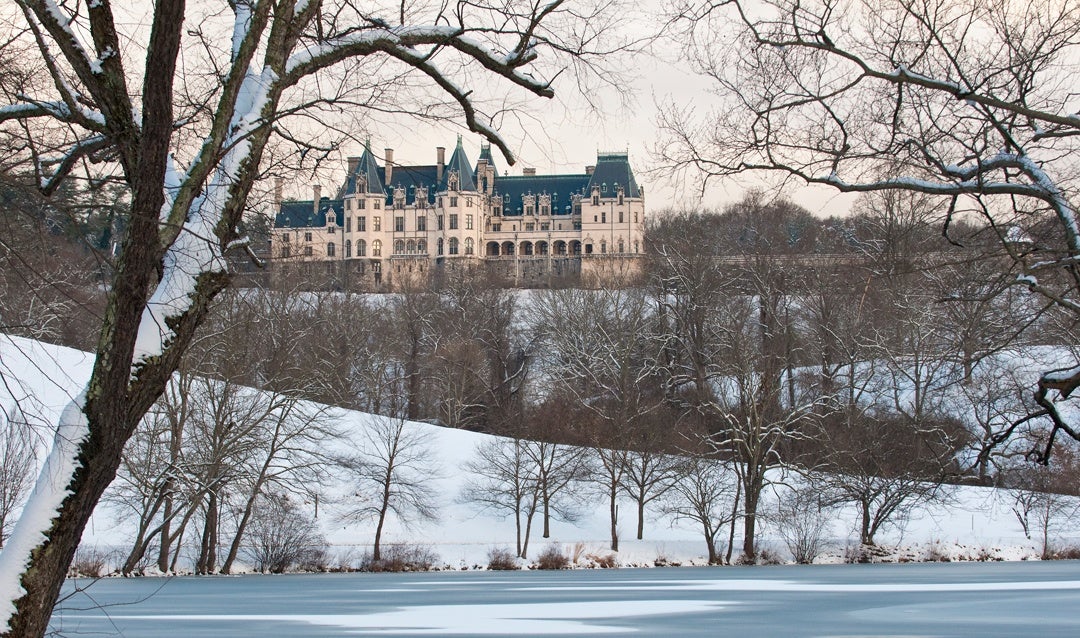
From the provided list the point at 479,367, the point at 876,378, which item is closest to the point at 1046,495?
the point at 876,378

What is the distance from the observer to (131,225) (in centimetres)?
425

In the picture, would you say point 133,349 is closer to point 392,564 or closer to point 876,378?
point 392,564

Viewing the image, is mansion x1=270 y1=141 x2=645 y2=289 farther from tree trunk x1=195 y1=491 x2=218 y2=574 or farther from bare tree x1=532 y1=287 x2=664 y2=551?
tree trunk x1=195 y1=491 x2=218 y2=574

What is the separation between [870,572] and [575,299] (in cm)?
Result: 3191

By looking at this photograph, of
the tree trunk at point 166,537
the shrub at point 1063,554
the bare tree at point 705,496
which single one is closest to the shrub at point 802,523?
the bare tree at point 705,496

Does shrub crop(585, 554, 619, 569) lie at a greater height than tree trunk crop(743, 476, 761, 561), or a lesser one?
lesser

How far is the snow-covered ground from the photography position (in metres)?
26.2

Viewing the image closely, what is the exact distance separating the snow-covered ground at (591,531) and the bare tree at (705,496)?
23.0 inches

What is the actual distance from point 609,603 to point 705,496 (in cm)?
1141

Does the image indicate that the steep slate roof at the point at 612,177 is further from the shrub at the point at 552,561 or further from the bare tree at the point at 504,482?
the shrub at the point at 552,561

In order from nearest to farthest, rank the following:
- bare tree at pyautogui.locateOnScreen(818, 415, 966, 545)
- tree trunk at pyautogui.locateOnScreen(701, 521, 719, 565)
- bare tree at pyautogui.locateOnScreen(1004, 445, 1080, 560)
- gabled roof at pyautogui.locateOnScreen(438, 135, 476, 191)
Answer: tree trunk at pyautogui.locateOnScreen(701, 521, 719, 565) → bare tree at pyautogui.locateOnScreen(1004, 445, 1080, 560) → bare tree at pyautogui.locateOnScreen(818, 415, 966, 545) → gabled roof at pyautogui.locateOnScreen(438, 135, 476, 191)

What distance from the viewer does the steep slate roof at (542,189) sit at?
99438 mm

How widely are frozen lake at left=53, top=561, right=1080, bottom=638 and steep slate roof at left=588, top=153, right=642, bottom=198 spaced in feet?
244

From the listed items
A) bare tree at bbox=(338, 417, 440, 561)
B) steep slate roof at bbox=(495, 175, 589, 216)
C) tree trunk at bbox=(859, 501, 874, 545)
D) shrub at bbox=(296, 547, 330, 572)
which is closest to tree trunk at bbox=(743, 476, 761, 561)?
tree trunk at bbox=(859, 501, 874, 545)
